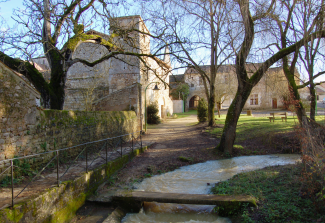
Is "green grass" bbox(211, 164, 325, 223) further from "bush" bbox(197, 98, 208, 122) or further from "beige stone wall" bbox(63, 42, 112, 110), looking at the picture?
"bush" bbox(197, 98, 208, 122)

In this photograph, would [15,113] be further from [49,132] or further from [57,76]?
[57,76]

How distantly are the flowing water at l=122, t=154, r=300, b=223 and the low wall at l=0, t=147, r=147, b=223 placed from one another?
1.16 m

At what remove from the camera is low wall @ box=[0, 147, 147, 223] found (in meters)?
3.38

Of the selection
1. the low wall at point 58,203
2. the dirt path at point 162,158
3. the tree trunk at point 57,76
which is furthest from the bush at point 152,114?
the low wall at point 58,203

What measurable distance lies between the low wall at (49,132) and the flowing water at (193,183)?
2802 mm

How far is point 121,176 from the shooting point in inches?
275

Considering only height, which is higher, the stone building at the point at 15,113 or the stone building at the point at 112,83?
the stone building at the point at 112,83

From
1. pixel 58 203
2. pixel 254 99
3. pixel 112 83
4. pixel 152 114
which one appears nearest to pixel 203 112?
pixel 152 114

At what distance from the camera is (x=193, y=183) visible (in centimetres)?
645

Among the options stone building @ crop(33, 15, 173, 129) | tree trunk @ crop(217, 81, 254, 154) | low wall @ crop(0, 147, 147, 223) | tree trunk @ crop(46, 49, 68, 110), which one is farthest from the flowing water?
stone building @ crop(33, 15, 173, 129)

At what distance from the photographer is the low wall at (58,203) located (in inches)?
133

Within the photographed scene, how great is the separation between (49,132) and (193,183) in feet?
14.5

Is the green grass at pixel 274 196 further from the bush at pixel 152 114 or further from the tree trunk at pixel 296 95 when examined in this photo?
the bush at pixel 152 114

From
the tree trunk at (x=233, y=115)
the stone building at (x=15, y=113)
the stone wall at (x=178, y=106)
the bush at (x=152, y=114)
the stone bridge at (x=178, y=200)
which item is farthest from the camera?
the stone wall at (x=178, y=106)
